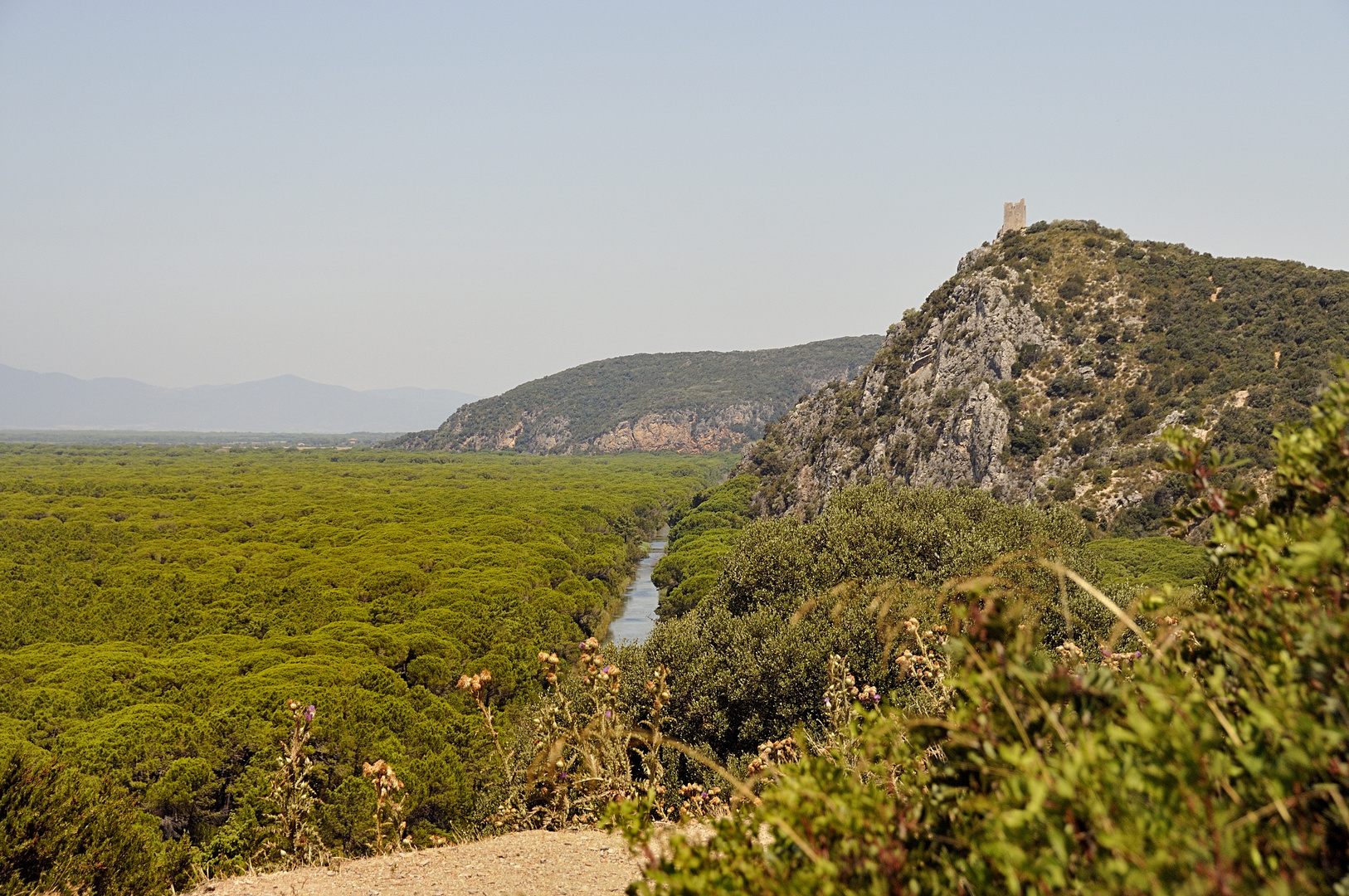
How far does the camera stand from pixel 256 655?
31312 mm

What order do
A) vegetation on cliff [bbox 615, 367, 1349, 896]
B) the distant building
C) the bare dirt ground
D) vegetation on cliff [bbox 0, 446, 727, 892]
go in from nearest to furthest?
1. vegetation on cliff [bbox 615, 367, 1349, 896]
2. the bare dirt ground
3. vegetation on cliff [bbox 0, 446, 727, 892]
4. the distant building

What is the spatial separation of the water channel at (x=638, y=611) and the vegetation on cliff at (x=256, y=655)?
1861mm

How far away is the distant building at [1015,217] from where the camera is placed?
339 ft

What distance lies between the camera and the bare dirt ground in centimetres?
793

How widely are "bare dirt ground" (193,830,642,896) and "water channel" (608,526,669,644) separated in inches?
1168

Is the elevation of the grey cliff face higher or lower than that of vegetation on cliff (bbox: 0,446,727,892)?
higher

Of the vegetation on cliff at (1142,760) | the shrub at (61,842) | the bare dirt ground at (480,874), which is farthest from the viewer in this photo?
the shrub at (61,842)

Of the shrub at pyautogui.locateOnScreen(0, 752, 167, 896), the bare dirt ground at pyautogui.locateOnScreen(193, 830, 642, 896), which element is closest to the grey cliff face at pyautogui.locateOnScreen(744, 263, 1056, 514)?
the bare dirt ground at pyautogui.locateOnScreen(193, 830, 642, 896)

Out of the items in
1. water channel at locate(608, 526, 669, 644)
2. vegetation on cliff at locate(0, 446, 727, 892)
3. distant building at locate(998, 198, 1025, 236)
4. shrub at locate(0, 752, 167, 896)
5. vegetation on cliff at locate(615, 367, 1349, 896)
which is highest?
distant building at locate(998, 198, 1025, 236)

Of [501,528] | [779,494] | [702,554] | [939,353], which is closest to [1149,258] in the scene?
[939,353]

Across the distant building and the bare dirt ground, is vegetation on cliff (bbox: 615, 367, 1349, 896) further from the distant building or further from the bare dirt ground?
the distant building

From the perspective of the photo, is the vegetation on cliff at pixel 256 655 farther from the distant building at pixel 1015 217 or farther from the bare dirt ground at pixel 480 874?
the distant building at pixel 1015 217

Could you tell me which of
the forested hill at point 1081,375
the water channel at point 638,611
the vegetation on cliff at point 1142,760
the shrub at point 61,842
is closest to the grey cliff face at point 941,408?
the forested hill at point 1081,375

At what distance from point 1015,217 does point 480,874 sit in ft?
372
